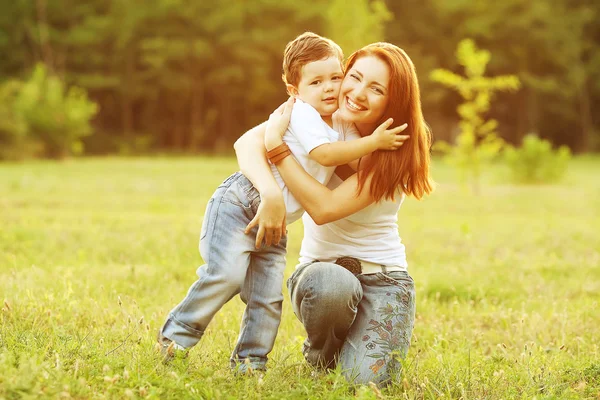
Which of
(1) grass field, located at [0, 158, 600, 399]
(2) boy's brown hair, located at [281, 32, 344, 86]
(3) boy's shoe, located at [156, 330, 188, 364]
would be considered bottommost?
(1) grass field, located at [0, 158, 600, 399]

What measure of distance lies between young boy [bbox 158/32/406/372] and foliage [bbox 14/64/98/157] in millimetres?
24342

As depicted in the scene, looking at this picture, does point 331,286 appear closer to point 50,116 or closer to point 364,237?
point 364,237

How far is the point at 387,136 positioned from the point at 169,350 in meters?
→ 1.43

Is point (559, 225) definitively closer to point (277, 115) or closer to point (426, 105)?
point (277, 115)

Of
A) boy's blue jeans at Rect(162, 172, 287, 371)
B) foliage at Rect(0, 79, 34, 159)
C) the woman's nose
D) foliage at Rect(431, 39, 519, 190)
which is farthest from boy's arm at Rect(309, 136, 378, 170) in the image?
foliage at Rect(0, 79, 34, 159)

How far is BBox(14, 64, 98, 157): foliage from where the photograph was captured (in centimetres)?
2638

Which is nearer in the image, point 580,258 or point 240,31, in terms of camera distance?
point 580,258

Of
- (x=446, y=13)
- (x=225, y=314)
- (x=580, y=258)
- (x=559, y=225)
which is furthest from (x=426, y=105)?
(x=225, y=314)

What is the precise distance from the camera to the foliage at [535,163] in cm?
2028

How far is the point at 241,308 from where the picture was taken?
522 centimetres

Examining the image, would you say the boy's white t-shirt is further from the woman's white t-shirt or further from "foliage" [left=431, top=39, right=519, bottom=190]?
"foliage" [left=431, top=39, right=519, bottom=190]

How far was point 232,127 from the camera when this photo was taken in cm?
4497

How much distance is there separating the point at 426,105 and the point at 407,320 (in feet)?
135

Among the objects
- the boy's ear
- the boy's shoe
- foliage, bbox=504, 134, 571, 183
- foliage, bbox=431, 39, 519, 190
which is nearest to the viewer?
the boy's shoe
